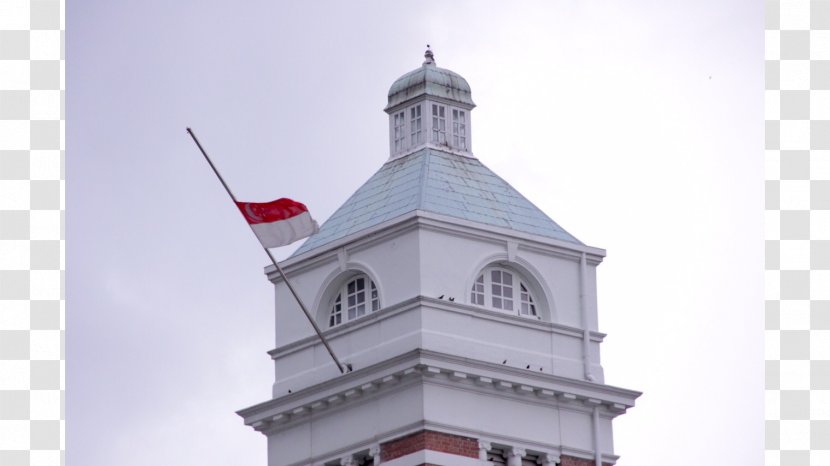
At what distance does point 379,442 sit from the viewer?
68.3 metres

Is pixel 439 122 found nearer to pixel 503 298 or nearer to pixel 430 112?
pixel 430 112

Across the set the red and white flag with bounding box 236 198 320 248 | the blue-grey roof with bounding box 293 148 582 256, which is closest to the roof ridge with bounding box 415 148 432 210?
the blue-grey roof with bounding box 293 148 582 256

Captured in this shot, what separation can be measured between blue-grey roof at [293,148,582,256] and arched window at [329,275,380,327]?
4.25ft

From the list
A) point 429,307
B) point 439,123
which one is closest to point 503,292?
point 429,307

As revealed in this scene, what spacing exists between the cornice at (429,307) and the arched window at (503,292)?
474mm

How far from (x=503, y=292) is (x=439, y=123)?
5.85 metres

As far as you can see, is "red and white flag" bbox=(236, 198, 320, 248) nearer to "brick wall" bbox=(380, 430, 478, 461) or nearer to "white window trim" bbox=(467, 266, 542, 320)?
"white window trim" bbox=(467, 266, 542, 320)

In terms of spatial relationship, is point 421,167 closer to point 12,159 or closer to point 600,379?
point 600,379

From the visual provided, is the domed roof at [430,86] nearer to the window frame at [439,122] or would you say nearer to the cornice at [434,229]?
the window frame at [439,122]

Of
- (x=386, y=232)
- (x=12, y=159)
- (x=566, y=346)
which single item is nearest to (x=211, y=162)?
(x=386, y=232)

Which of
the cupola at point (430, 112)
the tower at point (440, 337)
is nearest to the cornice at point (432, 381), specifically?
the tower at point (440, 337)

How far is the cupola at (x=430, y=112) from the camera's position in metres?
74.0

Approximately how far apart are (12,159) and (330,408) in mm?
22182

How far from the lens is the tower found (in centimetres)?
6812
